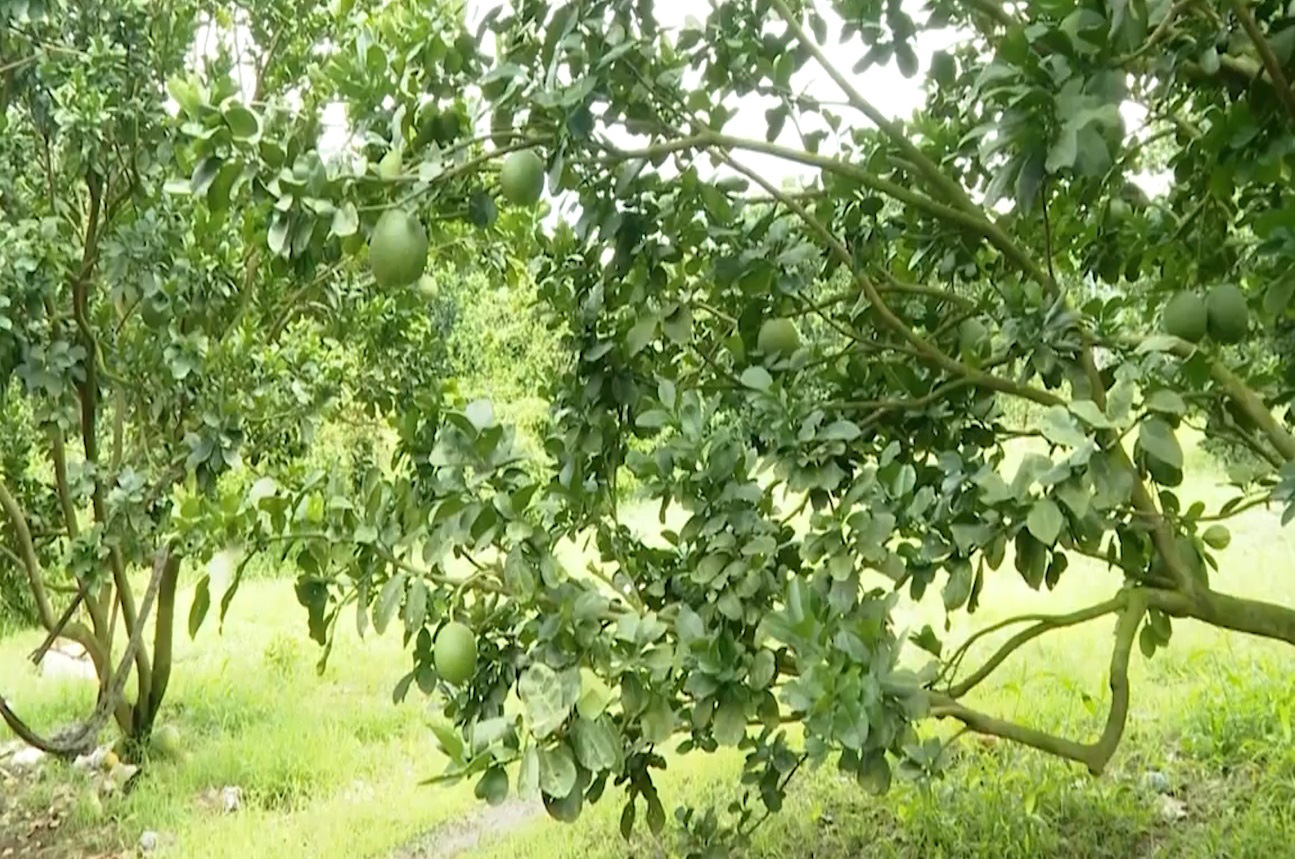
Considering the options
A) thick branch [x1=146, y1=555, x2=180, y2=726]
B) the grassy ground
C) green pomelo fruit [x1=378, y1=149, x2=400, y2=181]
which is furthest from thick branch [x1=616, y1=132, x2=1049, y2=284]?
thick branch [x1=146, y1=555, x2=180, y2=726]

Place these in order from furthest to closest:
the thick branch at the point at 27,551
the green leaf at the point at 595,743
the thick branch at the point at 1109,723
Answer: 1. the thick branch at the point at 27,551
2. the thick branch at the point at 1109,723
3. the green leaf at the point at 595,743

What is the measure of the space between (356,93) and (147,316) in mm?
1334

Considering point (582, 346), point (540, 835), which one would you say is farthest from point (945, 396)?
point (540, 835)

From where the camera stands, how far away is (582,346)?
4.50 feet

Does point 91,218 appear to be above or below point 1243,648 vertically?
above

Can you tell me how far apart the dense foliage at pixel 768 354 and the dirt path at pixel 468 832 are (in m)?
1.13

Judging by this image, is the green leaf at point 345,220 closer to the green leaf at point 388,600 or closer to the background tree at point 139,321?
the green leaf at point 388,600

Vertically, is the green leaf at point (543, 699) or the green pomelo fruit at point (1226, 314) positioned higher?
the green pomelo fruit at point (1226, 314)

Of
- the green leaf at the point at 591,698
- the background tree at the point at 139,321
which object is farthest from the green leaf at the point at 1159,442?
the background tree at the point at 139,321

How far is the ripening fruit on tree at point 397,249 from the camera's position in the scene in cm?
90

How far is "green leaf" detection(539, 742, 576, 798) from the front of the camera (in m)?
0.85

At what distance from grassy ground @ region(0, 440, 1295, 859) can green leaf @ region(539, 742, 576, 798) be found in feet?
4.54

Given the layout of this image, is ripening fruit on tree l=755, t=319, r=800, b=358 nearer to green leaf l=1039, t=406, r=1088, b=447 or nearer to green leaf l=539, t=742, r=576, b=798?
green leaf l=1039, t=406, r=1088, b=447

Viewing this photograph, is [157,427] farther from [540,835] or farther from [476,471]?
[476,471]
